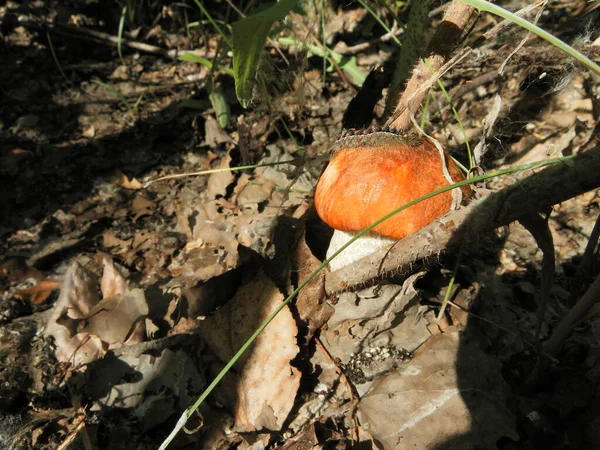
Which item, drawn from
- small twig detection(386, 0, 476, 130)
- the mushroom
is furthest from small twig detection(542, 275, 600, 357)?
small twig detection(386, 0, 476, 130)

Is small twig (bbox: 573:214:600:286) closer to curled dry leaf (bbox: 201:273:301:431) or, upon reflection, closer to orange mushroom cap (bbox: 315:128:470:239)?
orange mushroom cap (bbox: 315:128:470:239)

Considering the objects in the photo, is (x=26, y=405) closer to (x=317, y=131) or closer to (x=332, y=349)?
(x=332, y=349)

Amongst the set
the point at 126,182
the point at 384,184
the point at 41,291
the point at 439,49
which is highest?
the point at 439,49

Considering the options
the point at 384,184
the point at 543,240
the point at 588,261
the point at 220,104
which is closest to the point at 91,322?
the point at 384,184

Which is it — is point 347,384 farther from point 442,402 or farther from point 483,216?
point 483,216

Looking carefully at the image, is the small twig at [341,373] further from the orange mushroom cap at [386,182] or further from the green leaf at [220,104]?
the green leaf at [220,104]

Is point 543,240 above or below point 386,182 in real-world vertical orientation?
below
